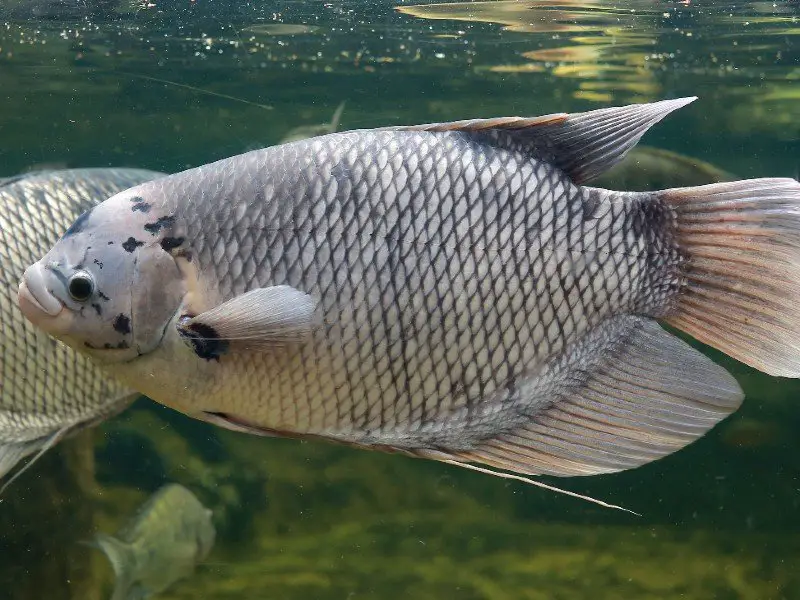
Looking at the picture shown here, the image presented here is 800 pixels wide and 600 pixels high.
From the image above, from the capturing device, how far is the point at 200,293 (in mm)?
1898

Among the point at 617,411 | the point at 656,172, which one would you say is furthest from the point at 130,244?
the point at 656,172

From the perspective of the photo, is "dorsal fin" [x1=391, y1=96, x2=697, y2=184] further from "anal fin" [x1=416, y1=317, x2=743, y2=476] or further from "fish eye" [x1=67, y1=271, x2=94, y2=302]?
"fish eye" [x1=67, y1=271, x2=94, y2=302]

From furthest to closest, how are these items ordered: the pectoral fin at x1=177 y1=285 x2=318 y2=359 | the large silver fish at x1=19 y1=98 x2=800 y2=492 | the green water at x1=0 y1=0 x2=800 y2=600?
the green water at x1=0 y1=0 x2=800 y2=600 < the large silver fish at x1=19 y1=98 x2=800 y2=492 < the pectoral fin at x1=177 y1=285 x2=318 y2=359

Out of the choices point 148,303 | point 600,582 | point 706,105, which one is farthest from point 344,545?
point 706,105

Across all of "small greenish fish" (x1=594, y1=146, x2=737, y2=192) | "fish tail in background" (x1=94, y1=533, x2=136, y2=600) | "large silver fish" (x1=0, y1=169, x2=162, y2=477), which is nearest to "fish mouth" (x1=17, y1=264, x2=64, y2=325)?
"large silver fish" (x1=0, y1=169, x2=162, y2=477)

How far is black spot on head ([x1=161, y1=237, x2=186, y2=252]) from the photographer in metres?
1.92

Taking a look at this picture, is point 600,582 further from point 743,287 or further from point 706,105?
point 706,105

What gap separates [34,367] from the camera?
3.08 m

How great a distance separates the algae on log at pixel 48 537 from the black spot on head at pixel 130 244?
2995 mm

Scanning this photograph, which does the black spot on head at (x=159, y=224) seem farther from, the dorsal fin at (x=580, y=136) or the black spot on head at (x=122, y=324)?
the dorsal fin at (x=580, y=136)

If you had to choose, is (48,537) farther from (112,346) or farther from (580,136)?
(580,136)

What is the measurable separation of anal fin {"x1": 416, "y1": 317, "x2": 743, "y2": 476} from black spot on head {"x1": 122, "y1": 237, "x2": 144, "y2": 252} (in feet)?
3.26

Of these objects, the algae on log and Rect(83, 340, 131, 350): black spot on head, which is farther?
the algae on log

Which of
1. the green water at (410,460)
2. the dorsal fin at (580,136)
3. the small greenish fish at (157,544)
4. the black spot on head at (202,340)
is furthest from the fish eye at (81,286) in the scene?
the small greenish fish at (157,544)
